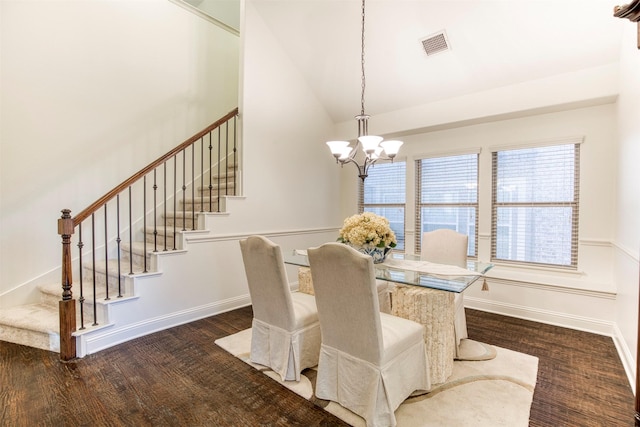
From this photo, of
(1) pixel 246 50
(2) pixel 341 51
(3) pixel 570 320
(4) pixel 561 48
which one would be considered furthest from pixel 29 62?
(3) pixel 570 320

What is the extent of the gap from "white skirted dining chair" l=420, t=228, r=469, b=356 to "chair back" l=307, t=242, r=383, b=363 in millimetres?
1316

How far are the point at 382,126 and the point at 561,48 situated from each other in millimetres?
2197

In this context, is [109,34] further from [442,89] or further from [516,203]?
[516,203]

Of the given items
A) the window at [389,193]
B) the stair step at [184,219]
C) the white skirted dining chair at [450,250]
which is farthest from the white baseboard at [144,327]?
the window at [389,193]

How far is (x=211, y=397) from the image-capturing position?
211cm

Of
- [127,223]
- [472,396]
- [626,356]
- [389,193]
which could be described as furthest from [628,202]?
[127,223]

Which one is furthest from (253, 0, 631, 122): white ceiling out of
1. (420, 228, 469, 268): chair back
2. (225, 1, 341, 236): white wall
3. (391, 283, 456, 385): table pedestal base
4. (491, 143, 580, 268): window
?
(391, 283, 456, 385): table pedestal base

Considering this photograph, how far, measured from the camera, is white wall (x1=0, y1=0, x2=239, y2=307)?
3139mm

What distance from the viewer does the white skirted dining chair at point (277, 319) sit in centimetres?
219

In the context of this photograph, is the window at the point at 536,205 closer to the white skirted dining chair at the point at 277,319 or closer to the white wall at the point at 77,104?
the white skirted dining chair at the point at 277,319

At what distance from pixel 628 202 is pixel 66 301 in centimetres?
467

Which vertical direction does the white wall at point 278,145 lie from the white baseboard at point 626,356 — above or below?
above

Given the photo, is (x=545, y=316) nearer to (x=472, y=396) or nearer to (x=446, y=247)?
(x=446, y=247)

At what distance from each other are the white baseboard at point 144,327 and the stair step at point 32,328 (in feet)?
1.00
